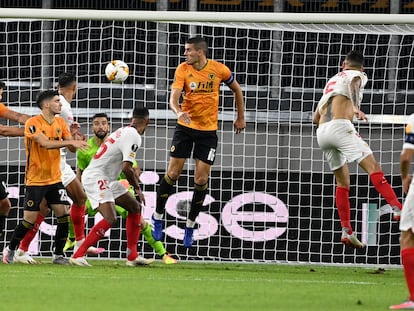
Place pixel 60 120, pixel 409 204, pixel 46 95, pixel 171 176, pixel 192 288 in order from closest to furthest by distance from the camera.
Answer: pixel 409 204
pixel 192 288
pixel 46 95
pixel 60 120
pixel 171 176

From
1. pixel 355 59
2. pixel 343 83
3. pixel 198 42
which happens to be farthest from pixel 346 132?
pixel 198 42

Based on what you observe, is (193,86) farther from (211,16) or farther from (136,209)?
(136,209)

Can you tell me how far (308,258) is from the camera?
1426cm

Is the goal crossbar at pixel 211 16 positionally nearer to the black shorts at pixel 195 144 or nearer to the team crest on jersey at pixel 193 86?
the team crest on jersey at pixel 193 86

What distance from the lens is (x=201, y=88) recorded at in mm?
12766

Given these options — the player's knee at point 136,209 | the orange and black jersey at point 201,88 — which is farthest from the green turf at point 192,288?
the orange and black jersey at point 201,88

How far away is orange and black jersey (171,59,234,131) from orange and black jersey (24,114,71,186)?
149 centimetres

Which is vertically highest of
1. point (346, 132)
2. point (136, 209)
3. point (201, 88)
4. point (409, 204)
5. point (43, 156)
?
point (201, 88)

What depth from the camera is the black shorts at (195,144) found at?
1283 cm

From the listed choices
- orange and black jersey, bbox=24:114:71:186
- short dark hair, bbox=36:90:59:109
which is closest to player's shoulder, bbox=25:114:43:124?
orange and black jersey, bbox=24:114:71:186

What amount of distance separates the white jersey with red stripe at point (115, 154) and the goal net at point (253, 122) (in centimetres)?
188

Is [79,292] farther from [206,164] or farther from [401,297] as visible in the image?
[206,164]

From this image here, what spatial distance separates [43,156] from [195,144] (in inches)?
70.8

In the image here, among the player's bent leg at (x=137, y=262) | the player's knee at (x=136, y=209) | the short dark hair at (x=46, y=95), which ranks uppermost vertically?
the short dark hair at (x=46, y=95)
